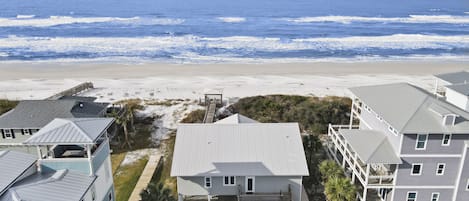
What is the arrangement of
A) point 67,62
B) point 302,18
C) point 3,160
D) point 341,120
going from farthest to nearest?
point 302,18, point 67,62, point 341,120, point 3,160

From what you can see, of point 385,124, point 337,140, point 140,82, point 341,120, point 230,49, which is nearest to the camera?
point 385,124

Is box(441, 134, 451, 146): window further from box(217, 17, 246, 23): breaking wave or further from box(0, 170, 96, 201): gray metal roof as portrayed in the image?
box(217, 17, 246, 23): breaking wave

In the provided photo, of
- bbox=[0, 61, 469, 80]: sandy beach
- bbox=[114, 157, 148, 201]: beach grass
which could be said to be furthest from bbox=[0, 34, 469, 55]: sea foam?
bbox=[114, 157, 148, 201]: beach grass

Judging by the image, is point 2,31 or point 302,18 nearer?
point 2,31

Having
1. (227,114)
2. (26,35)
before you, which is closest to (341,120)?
(227,114)

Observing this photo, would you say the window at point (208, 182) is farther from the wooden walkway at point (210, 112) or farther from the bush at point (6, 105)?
the bush at point (6, 105)

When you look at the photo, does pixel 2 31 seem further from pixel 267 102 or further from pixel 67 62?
pixel 267 102

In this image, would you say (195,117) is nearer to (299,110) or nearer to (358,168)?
(299,110)
